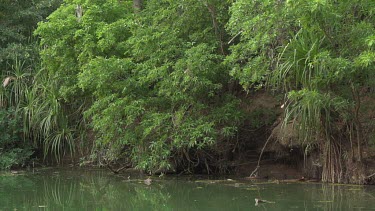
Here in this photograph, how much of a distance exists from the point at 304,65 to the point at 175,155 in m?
3.27

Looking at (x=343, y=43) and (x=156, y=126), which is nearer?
(x=343, y=43)

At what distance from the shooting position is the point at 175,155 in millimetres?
11109

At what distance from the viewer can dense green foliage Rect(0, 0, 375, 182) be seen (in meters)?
8.59

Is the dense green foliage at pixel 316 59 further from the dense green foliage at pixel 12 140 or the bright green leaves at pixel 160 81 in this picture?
the dense green foliage at pixel 12 140

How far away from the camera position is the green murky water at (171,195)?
7.79 m

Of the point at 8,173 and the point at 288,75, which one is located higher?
the point at 288,75

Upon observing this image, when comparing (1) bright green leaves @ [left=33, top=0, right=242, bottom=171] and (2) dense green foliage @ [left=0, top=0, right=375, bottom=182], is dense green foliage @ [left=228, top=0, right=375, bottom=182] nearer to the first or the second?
(2) dense green foliage @ [left=0, top=0, right=375, bottom=182]

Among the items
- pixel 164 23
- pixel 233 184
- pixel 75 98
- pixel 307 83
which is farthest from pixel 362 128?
pixel 75 98

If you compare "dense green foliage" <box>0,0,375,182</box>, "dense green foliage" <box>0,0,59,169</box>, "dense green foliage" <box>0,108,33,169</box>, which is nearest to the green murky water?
"dense green foliage" <box>0,0,375,182</box>

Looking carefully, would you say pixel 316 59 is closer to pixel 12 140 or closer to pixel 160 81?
pixel 160 81

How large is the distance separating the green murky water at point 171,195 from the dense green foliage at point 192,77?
612 mm

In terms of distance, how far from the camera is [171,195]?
8906 mm

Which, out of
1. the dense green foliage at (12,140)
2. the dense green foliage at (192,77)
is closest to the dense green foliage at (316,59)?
the dense green foliage at (192,77)

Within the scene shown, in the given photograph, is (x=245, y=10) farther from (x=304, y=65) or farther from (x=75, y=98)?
(x=75, y=98)
